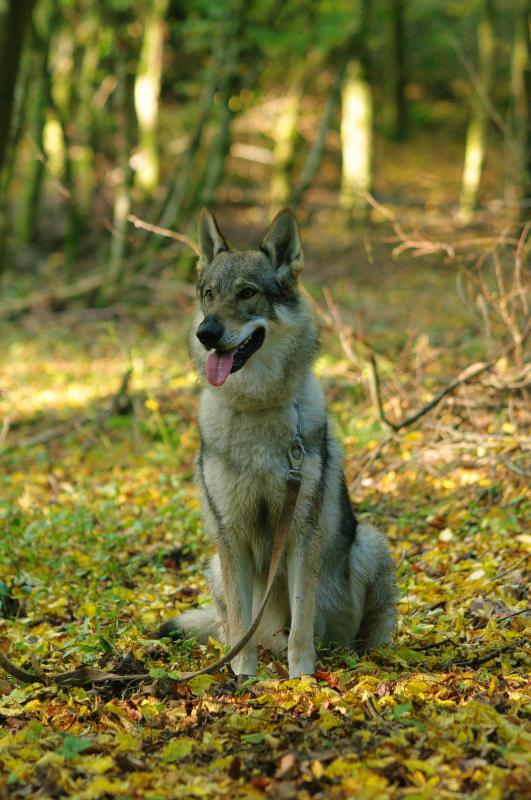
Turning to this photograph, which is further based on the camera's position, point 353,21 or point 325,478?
point 353,21

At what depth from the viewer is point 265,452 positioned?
5086mm

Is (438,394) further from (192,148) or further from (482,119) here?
(482,119)

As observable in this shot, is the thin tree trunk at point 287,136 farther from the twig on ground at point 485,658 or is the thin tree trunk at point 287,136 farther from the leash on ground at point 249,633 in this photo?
the twig on ground at point 485,658

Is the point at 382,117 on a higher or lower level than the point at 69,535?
higher

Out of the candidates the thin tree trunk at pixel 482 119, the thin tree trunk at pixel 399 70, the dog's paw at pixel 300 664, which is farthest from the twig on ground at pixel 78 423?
the thin tree trunk at pixel 399 70

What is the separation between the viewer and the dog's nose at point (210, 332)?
5008 mm

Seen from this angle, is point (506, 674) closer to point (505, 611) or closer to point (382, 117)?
point (505, 611)

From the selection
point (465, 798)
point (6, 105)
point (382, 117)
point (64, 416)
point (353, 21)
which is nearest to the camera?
point (465, 798)

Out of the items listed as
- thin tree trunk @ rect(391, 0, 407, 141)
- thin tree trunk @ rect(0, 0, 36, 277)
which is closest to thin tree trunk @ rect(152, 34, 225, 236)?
thin tree trunk @ rect(0, 0, 36, 277)

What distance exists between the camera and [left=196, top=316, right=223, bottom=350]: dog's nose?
16.4ft

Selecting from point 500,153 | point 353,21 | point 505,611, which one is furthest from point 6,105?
point 500,153

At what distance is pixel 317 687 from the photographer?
469 cm

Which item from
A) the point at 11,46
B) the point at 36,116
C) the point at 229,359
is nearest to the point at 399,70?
the point at 36,116

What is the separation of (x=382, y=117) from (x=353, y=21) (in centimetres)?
1518
